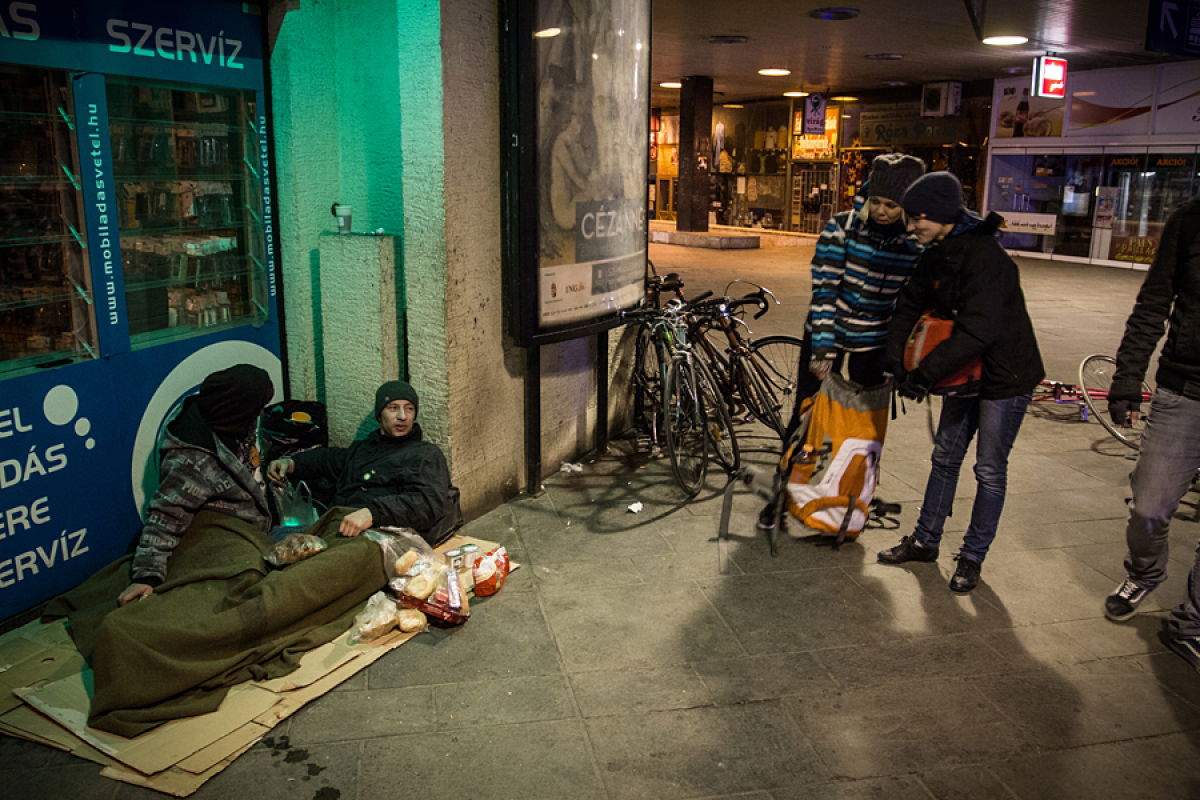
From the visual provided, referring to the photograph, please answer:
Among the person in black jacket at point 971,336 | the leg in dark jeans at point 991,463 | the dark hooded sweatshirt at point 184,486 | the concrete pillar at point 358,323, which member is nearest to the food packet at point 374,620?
the dark hooded sweatshirt at point 184,486

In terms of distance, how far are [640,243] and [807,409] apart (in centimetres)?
180

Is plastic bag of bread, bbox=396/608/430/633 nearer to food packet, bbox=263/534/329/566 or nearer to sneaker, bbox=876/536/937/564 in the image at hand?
food packet, bbox=263/534/329/566

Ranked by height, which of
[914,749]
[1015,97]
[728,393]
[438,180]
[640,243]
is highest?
[1015,97]

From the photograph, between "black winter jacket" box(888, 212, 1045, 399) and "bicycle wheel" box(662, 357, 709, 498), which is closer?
"black winter jacket" box(888, 212, 1045, 399)

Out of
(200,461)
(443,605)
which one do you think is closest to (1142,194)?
(443,605)

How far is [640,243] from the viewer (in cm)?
595

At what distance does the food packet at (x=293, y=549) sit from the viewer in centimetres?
372

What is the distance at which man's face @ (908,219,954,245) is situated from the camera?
Answer: 3930 mm

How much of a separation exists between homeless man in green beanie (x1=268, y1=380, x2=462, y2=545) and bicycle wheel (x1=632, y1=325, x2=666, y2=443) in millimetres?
2069

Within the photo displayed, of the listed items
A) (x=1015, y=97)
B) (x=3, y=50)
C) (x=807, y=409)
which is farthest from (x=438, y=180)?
(x=1015, y=97)

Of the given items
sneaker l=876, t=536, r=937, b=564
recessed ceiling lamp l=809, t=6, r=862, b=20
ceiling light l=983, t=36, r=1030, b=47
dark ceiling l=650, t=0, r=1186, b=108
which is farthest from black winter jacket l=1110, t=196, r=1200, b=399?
ceiling light l=983, t=36, r=1030, b=47

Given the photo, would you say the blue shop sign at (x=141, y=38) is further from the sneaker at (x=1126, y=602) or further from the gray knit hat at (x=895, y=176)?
the sneaker at (x=1126, y=602)

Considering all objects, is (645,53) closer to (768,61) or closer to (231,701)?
(231,701)

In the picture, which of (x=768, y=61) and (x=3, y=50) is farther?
(x=768, y=61)
